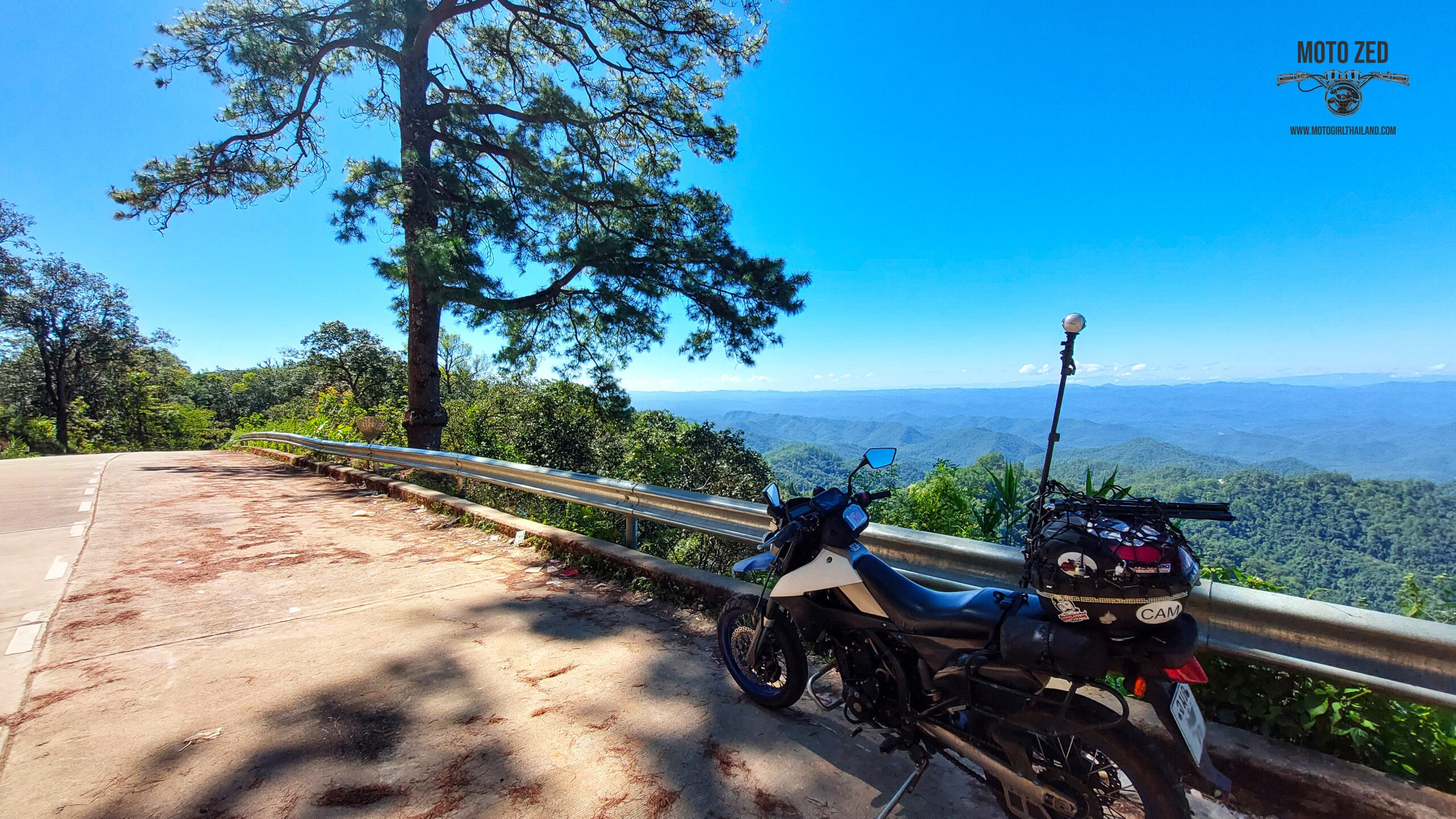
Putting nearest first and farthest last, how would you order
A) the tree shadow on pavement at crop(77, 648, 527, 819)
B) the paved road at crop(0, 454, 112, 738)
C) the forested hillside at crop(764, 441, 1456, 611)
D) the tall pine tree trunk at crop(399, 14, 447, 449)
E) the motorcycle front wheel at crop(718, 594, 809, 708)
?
1. the tree shadow on pavement at crop(77, 648, 527, 819)
2. the motorcycle front wheel at crop(718, 594, 809, 708)
3. the forested hillside at crop(764, 441, 1456, 611)
4. the paved road at crop(0, 454, 112, 738)
5. the tall pine tree trunk at crop(399, 14, 447, 449)

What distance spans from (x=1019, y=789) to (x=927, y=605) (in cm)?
58

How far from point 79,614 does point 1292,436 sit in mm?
22456

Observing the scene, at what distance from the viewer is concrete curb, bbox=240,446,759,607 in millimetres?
3795

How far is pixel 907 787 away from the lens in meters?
1.90

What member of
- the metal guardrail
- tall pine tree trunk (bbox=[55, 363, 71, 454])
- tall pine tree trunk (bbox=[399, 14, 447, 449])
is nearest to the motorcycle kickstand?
the metal guardrail

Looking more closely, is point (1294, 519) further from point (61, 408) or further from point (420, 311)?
point (61, 408)

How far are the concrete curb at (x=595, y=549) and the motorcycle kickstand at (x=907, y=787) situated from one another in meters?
1.61

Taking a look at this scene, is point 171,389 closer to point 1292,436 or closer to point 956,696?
point 956,696

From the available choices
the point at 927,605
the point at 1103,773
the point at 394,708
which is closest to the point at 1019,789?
the point at 1103,773

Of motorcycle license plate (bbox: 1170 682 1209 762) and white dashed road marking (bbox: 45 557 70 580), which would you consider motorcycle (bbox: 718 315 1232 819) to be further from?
white dashed road marking (bbox: 45 557 70 580)

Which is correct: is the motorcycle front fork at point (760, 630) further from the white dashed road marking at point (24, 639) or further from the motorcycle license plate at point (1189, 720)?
the white dashed road marking at point (24, 639)

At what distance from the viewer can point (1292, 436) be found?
581 inches

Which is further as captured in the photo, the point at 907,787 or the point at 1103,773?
the point at 907,787

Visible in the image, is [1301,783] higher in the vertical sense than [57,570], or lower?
lower
